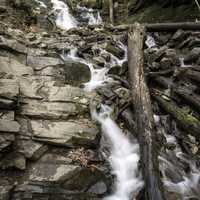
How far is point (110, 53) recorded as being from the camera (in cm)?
1097

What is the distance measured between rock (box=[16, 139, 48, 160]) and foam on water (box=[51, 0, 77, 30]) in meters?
10.8

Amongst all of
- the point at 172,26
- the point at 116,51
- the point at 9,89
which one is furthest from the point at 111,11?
the point at 9,89

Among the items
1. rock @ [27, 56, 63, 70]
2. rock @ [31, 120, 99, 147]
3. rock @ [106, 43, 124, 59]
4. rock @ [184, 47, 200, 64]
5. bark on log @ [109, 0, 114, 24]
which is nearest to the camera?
rock @ [31, 120, 99, 147]

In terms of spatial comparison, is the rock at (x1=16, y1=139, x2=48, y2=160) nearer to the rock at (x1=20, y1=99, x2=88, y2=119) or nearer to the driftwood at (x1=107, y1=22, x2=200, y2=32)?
the rock at (x1=20, y1=99, x2=88, y2=119)

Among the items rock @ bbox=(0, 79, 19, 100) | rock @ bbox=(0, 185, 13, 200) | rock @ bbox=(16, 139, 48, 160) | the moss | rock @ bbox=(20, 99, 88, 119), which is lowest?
rock @ bbox=(0, 185, 13, 200)

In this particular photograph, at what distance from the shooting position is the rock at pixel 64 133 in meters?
6.41

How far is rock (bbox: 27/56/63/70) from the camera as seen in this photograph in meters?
9.40

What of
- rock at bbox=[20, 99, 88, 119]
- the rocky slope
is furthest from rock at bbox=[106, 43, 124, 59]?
rock at bbox=[20, 99, 88, 119]

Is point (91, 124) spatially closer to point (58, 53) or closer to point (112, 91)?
point (112, 91)

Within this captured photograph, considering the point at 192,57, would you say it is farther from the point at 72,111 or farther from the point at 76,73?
the point at 72,111

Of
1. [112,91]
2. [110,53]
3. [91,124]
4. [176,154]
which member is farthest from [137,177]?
[110,53]

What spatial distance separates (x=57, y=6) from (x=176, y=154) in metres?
13.8

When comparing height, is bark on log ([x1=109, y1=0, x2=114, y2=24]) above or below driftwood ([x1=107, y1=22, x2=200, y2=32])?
above

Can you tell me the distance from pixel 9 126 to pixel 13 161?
802 millimetres
